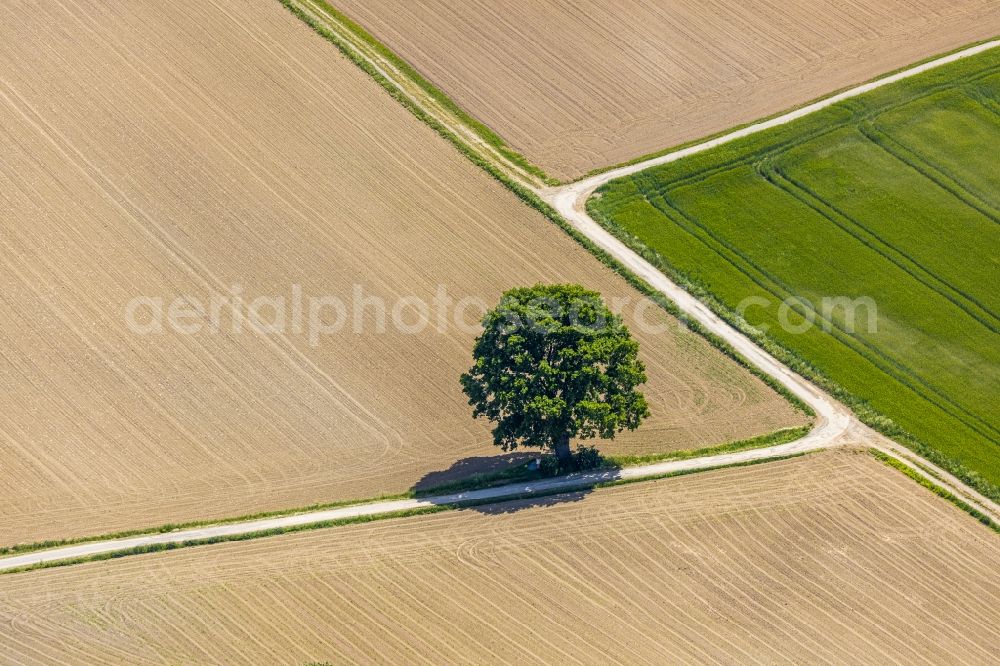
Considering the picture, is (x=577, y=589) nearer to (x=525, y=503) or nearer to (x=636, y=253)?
(x=525, y=503)

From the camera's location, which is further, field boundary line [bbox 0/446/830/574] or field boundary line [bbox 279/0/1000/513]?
field boundary line [bbox 279/0/1000/513]

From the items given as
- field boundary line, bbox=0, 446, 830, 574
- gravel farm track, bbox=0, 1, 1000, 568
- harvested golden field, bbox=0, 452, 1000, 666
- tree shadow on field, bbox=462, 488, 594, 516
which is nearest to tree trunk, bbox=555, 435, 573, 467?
field boundary line, bbox=0, 446, 830, 574

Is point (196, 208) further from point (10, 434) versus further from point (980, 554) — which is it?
point (980, 554)

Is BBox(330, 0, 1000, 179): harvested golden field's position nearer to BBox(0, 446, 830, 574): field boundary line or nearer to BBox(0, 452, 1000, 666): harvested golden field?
BBox(0, 446, 830, 574): field boundary line

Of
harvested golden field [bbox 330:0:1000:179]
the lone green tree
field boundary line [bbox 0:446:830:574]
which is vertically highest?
harvested golden field [bbox 330:0:1000:179]

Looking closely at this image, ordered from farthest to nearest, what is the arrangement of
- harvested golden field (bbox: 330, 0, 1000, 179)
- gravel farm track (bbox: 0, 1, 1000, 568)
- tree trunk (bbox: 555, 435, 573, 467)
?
harvested golden field (bbox: 330, 0, 1000, 179) → tree trunk (bbox: 555, 435, 573, 467) → gravel farm track (bbox: 0, 1, 1000, 568)

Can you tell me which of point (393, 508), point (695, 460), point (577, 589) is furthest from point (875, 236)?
point (393, 508)

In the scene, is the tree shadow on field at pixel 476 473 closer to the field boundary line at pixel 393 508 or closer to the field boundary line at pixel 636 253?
the field boundary line at pixel 393 508
